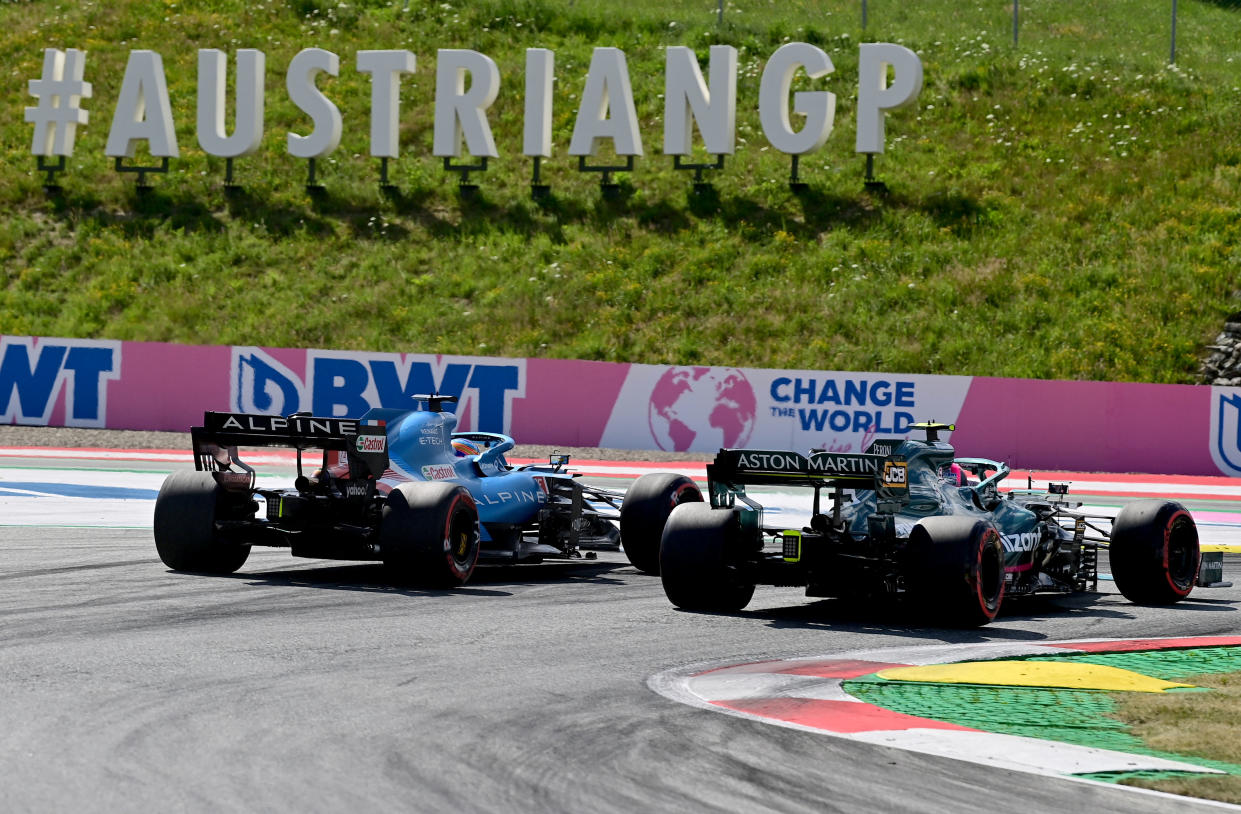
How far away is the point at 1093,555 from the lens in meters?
13.7

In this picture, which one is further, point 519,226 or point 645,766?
point 519,226

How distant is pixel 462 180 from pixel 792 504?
23.5 meters

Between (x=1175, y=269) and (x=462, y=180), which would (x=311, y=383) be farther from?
(x=1175, y=269)

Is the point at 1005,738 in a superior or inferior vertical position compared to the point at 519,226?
inferior

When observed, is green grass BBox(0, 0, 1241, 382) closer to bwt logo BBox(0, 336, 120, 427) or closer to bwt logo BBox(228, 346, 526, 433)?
bwt logo BBox(228, 346, 526, 433)

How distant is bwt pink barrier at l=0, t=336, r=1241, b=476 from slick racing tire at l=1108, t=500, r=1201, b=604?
13755 millimetres

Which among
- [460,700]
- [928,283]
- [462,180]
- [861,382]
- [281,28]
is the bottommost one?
[460,700]

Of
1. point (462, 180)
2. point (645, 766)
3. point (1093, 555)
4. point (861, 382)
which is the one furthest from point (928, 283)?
point (645, 766)

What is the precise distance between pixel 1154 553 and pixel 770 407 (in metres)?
15.5

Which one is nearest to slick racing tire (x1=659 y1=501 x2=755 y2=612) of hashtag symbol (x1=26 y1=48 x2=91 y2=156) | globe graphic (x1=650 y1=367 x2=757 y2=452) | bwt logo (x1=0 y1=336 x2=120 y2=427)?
globe graphic (x1=650 y1=367 x2=757 y2=452)

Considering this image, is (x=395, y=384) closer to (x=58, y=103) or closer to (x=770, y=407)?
(x=770, y=407)

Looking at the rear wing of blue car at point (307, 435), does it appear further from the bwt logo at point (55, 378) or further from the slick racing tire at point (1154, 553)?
the bwt logo at point (55, 378)

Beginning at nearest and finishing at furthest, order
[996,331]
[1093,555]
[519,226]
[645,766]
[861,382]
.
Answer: [645,766] → [1093,555] → [861,382] → [996,331] → [519,226]

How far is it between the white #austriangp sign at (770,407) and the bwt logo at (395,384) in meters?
2.20
